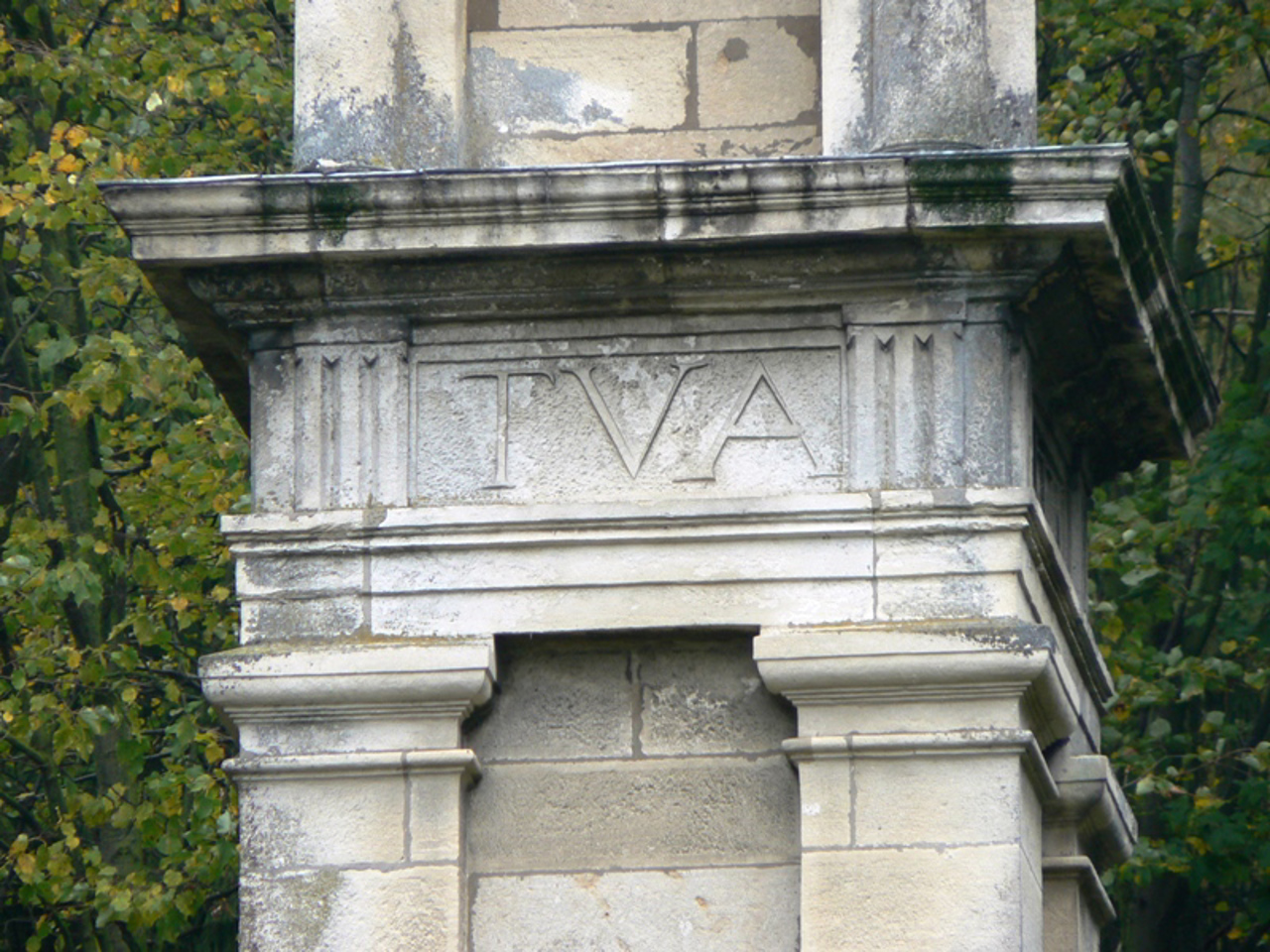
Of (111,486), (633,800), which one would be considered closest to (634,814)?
(633,800)

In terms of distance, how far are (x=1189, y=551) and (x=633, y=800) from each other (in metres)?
8.16

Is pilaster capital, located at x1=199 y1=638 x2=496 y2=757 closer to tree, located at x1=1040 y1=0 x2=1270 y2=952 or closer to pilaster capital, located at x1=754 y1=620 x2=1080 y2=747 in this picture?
pilaster capital, located at x1=754 y1=620 x2=1080 y2=747

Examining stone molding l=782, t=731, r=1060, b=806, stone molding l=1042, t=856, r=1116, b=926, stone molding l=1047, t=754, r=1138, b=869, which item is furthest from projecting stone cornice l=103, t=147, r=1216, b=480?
stone molding l=1042, t=856, r=1116, b=926

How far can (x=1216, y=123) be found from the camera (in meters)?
16.0

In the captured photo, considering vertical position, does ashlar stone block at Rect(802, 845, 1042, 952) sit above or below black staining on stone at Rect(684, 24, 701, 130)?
below

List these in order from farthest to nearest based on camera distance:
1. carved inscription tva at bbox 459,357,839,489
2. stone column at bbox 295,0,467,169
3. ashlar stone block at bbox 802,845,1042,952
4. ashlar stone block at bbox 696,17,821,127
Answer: ashlar stone block at bbox 696,17,821,127 → stone column at bbox 295,0,467,169 → carved inscription tva at bbox 459,357,839,489 → ashlar stone block at bbox 802,845,1042,952

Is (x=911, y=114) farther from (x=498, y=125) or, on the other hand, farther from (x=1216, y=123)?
(x=1216, y=123)

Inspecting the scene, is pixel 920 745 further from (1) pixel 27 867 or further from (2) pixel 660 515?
(1) pixel 27 867

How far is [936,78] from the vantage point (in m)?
6.52

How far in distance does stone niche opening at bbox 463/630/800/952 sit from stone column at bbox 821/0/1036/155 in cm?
141

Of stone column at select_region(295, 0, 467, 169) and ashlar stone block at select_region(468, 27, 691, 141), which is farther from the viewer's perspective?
ashlar stone block at select_region(468, 27, 691, 141)

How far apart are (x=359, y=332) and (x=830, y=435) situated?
1.29 metres

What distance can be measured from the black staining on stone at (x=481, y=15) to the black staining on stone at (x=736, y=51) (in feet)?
2.22

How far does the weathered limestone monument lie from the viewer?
20.2ft
